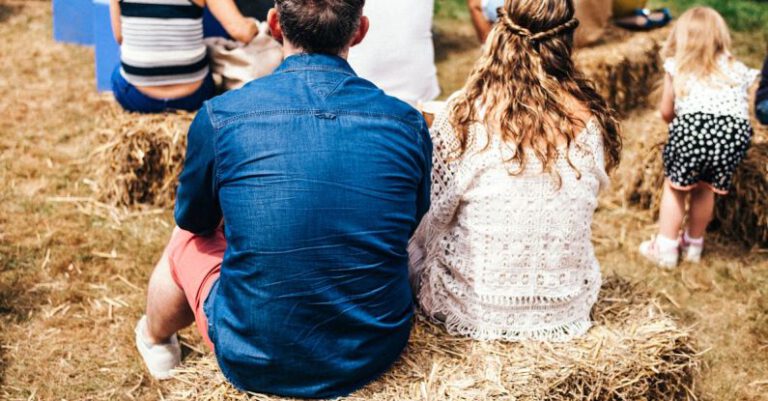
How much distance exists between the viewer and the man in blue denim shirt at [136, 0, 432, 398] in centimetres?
197

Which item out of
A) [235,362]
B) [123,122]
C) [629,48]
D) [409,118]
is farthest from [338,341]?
[629,48]

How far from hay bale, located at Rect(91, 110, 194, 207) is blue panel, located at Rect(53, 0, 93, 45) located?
7.29ft

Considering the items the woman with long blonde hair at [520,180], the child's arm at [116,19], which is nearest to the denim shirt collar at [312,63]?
the woman with long blonde hair at [520,180]

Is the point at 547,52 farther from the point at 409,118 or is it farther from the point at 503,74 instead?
the point at 409,118

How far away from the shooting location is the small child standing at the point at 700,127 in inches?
152

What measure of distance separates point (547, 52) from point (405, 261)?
87 cm

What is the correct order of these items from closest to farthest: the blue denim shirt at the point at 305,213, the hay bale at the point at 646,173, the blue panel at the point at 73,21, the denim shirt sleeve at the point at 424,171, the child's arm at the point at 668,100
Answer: the blue denim shirt at the point at 305,213 → the denim shirt sleeve at the point at 424,171 → the child's arm at the point at 668,100 → the hay bale at the point at 646,173 → the blue panel at the point at 73,21

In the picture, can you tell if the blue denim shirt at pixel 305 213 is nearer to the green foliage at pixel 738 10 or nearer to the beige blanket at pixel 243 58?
the beige blanket at pixel 243 58

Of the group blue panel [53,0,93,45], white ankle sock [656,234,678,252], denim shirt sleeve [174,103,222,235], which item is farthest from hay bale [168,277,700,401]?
blue panel [53,0,93,45]

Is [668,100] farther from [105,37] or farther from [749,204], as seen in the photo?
[105,37]

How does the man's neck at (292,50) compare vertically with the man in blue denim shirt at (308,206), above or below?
above

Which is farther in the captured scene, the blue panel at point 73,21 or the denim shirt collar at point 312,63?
the blue panel at point 73,21

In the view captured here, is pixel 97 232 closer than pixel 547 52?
No

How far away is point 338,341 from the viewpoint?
2.14 m
